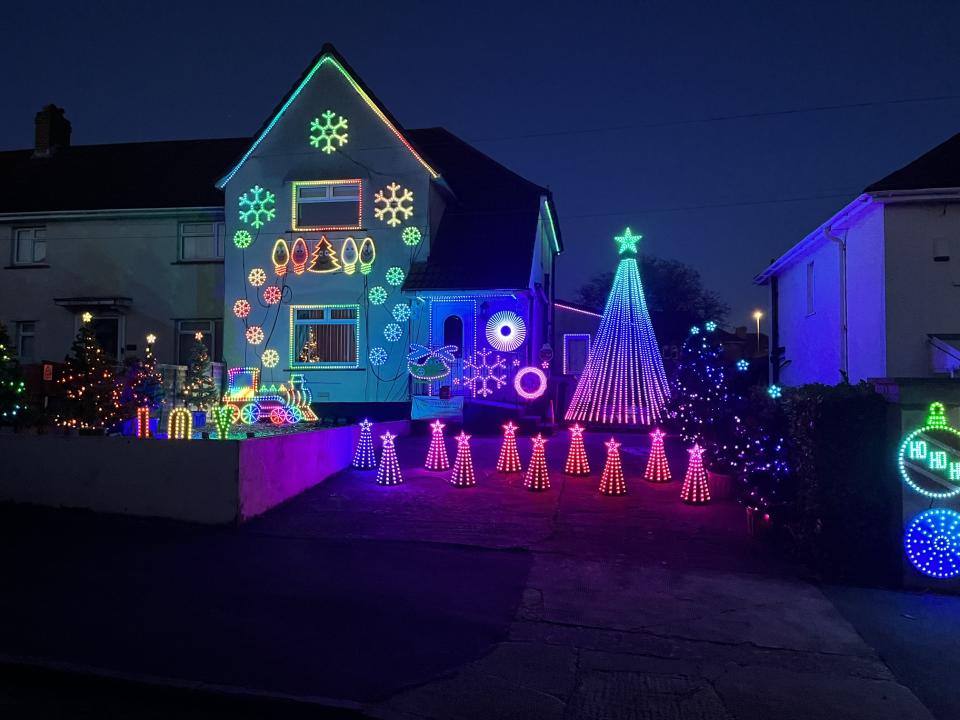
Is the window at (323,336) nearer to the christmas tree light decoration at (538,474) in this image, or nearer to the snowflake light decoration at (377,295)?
the snowflake light decoration at (377,295)

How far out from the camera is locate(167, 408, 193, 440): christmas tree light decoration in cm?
1383

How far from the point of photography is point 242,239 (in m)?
18.5

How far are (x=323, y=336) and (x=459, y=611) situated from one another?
1310cm

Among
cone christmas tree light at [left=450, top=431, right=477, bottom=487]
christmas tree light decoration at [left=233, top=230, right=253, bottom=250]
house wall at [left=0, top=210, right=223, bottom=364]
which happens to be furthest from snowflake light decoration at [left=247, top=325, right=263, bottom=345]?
cone christmas tree light at [left=450, top=431, right=477, bottom=487]

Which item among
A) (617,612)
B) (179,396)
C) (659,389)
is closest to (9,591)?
(617,612)

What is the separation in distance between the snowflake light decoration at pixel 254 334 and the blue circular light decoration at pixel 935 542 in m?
15.4

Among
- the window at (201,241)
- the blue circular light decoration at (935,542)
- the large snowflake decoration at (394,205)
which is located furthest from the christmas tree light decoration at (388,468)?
the window at (201,241)

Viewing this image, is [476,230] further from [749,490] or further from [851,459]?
[851,459]

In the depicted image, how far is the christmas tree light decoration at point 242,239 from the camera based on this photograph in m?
18.5

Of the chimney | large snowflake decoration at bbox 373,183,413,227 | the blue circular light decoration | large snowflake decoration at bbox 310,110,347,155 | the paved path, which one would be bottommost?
the paved path

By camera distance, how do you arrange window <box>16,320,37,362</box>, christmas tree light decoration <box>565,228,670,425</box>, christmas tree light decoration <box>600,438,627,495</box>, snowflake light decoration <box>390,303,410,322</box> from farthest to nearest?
window <box>16,320,37,362</box> < snowflake light decoration <box>390,303,410,322</box> < christmas tree light decoration <box>565,228,670,425</box> < christmas tree light decoration <box>600,438,627,495</box>

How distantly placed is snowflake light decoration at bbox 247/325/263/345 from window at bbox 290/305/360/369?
849mm

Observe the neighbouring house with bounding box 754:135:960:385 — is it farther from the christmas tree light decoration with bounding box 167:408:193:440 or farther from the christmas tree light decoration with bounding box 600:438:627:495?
the christmas tree light decoration with bounding box 167:408:193:440

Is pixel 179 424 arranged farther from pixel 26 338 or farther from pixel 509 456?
pixel 26 338
